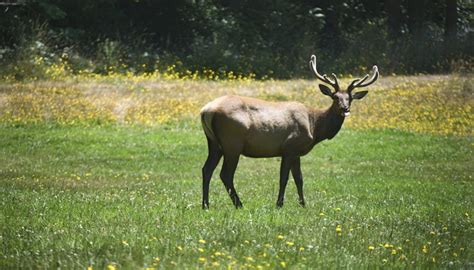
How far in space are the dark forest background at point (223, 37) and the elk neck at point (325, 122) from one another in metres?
19.1

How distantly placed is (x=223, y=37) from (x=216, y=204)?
2451 centimetres

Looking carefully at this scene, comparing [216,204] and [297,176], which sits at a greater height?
[297,176]

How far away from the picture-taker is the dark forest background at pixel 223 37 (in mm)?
35531

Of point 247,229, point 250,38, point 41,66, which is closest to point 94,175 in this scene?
point 247,229

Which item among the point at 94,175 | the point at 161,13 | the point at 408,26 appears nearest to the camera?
the point at 94,175

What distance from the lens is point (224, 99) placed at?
1438 centimetres

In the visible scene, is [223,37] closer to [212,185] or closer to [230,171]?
[212,185]

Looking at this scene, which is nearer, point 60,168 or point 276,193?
point 276,193

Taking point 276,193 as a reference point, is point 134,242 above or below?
above

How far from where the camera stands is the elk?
14234 millimetres

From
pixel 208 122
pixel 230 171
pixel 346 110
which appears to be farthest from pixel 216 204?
pixel 346 110

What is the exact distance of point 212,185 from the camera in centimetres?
1877

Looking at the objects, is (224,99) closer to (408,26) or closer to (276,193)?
(276,193)

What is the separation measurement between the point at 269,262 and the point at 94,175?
1095 cm
